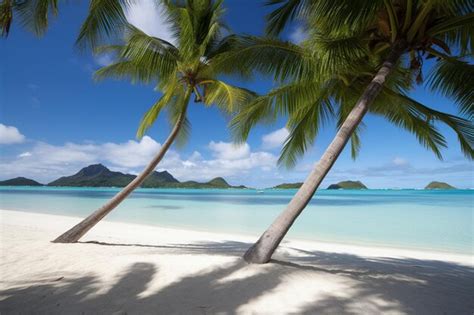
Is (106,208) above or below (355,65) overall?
below

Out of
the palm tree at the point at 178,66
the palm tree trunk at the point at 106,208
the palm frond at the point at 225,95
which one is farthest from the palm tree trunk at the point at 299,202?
the palm tree trunk at the point at 106,208

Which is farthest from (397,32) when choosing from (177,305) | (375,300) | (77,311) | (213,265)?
(77,311)

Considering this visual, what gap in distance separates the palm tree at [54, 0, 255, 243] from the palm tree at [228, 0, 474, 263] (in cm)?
140

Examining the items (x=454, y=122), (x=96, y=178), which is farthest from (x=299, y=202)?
(x=96, y=178)

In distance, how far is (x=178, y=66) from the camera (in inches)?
267

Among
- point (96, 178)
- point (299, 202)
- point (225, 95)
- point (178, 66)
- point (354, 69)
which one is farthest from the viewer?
point (96, 178)

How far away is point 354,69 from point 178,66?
403 cm

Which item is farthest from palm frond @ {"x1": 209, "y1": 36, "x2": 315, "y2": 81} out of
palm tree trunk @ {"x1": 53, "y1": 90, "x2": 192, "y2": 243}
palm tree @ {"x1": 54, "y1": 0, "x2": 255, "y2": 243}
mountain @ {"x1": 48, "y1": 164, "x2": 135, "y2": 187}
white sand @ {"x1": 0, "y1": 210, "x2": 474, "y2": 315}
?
mountain @ {"x1": 48, "y1": 164, "x2": 135, "y2": 187}

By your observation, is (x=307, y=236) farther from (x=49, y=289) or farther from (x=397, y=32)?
(x=49, y=289)

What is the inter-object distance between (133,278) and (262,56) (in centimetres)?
409

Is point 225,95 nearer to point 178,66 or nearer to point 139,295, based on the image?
point 178,66

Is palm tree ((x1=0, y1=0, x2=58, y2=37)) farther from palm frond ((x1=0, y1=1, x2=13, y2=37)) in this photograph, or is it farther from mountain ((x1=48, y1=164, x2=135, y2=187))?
mountain ((x1=48, y1=164, x2=135, y2=187))

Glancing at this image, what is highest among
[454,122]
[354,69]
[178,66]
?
[178,66]

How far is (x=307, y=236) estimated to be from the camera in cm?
1073
